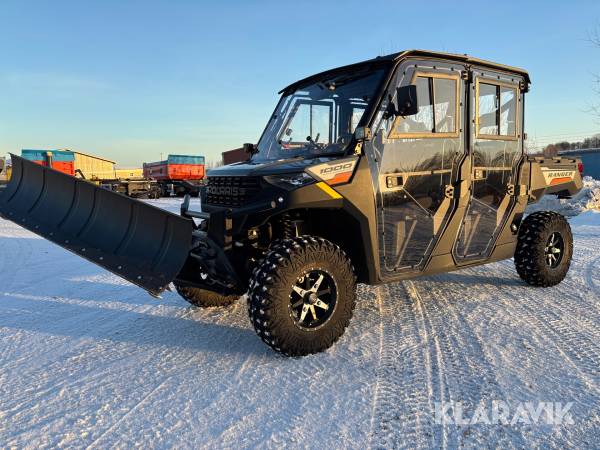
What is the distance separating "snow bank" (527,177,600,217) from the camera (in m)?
14.5

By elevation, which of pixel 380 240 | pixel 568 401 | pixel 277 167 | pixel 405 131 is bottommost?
pixel 568 401

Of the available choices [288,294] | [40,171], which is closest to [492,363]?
[288,294]

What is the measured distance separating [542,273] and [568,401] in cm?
299

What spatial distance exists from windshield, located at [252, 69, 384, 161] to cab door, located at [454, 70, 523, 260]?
50.1 inches

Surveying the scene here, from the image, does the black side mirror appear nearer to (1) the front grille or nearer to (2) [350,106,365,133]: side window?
(1) the front grille

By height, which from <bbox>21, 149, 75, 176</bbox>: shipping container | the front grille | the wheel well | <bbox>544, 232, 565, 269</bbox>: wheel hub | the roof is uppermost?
<bbox>21, 149, 75, 176</bbox>: shipping container

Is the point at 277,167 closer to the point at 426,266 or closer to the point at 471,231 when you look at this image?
the point at 426,266

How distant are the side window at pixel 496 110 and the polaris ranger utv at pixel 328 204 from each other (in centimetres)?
2

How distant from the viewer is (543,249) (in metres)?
5.44

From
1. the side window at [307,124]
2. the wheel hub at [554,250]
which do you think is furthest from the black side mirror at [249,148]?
the wheel hub at [554,250]

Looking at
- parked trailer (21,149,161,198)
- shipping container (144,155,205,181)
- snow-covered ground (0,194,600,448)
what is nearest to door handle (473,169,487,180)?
snow-covered ground (0,194,600,448)

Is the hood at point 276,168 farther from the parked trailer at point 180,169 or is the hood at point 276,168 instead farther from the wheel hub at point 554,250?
the parked trailer at point 180,169

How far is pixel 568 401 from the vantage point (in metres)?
2.80

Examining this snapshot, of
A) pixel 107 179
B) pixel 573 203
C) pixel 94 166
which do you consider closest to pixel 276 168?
pixel 573 203
